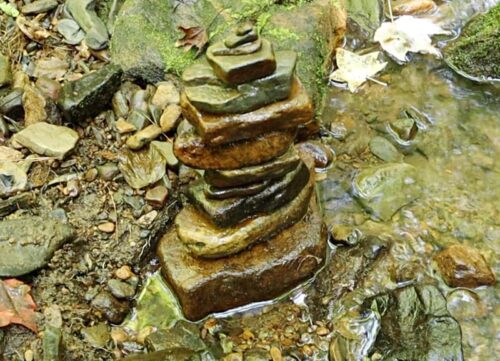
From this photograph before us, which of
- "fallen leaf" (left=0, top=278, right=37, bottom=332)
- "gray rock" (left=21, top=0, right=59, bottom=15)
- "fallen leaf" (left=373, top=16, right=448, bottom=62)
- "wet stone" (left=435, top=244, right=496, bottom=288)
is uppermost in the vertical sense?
"gray rock" (left=21, top=0, right=59, bottom=15)

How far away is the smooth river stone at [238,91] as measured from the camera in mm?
3354

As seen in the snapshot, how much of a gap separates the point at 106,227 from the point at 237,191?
37.7 inches

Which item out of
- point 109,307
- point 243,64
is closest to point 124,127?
point 109,307

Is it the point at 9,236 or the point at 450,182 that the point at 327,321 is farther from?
the point at 9,236

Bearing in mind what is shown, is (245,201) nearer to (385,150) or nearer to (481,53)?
(385,150)

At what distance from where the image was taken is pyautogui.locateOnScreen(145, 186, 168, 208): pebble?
4.23 metres

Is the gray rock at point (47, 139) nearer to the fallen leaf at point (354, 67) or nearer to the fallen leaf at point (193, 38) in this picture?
the fallen leaf at point (193, 38)

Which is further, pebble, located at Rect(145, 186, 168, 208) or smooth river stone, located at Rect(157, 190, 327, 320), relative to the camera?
pebble, located at Rect(145, 186, 168, 208)

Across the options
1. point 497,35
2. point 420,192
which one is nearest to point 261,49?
point 420,192

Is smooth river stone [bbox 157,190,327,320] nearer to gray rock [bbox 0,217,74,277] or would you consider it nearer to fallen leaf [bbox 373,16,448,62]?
gray rock [bbox 0,217,74,277]

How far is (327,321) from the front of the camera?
395cm

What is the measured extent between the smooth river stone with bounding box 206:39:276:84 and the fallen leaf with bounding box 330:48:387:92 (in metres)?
2.00

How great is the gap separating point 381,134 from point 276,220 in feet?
4.63

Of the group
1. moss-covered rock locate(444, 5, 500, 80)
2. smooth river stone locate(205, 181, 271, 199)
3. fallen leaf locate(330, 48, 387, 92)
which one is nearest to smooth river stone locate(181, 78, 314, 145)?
smooth river stone locate(205, 181, 271, 199)
